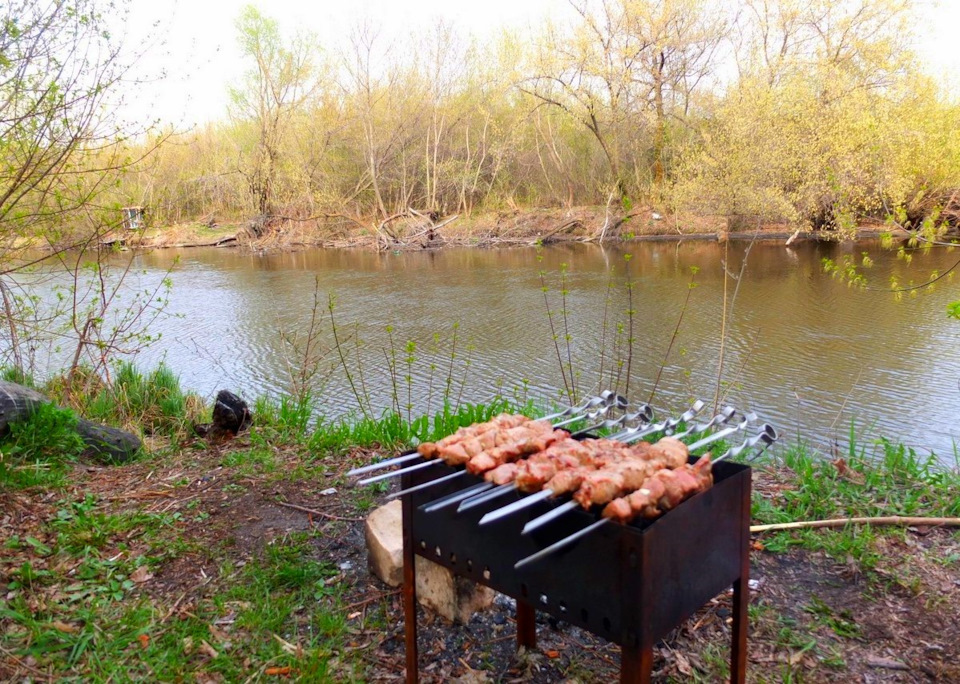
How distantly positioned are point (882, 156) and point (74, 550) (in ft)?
66.2

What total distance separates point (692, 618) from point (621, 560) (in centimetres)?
129

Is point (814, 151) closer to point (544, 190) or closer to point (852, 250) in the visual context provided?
point (852, 250)

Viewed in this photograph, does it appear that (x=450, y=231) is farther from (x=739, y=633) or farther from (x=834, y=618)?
(x=739, y=633)

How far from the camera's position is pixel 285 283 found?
18.2 meters

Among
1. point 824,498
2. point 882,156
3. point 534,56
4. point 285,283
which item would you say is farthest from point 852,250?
point 824,498

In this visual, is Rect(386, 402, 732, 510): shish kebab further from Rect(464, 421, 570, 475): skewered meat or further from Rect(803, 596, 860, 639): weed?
Rect(803, 596, 860, 639): weed

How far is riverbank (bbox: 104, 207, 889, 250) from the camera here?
26.1 meters

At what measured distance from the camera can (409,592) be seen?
7.47ft

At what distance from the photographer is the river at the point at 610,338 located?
309 inches

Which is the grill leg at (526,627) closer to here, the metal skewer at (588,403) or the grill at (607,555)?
the grill at (607,555)

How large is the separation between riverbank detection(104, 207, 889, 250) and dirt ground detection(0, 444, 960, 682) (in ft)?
75.9

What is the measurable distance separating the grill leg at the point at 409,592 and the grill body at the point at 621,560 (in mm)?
19

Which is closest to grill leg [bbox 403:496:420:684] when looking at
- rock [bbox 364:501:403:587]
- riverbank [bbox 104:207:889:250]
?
rock [bbox 364:501:403:587]

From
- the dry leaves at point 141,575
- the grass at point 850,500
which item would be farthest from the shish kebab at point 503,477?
the dry leaves at point 141,575
